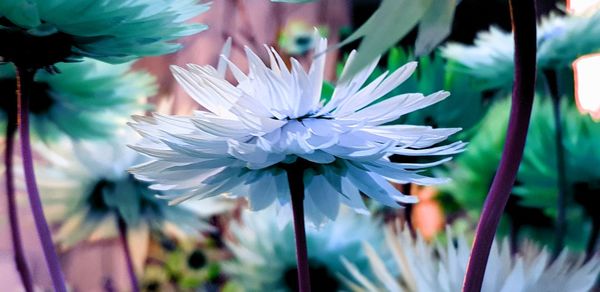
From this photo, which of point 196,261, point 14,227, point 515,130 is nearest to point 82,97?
point 14,227

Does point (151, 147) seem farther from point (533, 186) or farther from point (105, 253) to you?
point (105, 253)

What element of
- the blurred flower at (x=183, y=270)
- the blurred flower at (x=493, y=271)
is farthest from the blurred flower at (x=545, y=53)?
the blurred flower at (x=183, y=270)

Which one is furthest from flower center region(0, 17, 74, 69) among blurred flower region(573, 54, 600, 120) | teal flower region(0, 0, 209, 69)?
blurred flower region(573, 54, 600, 120)

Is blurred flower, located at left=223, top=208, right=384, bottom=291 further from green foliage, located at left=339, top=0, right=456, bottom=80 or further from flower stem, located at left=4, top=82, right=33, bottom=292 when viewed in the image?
green foliage, located at left=339, top=0, right=456, bottom=80

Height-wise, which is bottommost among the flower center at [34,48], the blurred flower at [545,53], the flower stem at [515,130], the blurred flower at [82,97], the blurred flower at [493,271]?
the blurred flower at [493,271]

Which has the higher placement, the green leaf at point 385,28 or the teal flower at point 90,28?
the teal flower at point 90,28

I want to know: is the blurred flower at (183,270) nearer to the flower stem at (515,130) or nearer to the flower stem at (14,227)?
the flower stem at (14,227)

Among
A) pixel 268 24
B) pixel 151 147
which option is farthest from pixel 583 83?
pixel 268 24
